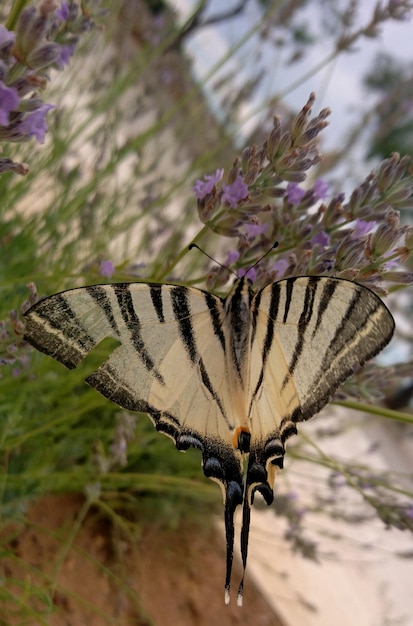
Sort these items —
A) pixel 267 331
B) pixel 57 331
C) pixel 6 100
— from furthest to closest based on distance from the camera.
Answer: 1. pixel 267 331
2. pixel 57 331
3. pixel 6 100

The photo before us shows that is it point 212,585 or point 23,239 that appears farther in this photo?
point 212,585

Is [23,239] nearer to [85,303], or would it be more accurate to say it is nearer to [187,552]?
[85,303]

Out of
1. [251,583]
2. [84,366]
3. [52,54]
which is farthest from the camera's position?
[251,583]

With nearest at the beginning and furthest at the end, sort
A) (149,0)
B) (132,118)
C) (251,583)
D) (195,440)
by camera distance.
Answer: (195,440)
(132,118)
(251,583)
(149,0)

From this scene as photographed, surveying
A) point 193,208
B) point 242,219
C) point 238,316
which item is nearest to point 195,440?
point 238,316

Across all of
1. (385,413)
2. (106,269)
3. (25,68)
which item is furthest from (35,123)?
(385,413)

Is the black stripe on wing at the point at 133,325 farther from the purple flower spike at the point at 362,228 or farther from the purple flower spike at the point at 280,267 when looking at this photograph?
the purple flower spike at the point at 362,228

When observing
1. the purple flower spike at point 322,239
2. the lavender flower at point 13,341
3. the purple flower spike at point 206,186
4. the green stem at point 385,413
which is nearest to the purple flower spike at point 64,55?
the purple flower spike at point 206,186

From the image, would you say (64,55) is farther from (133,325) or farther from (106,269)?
(133,325)
